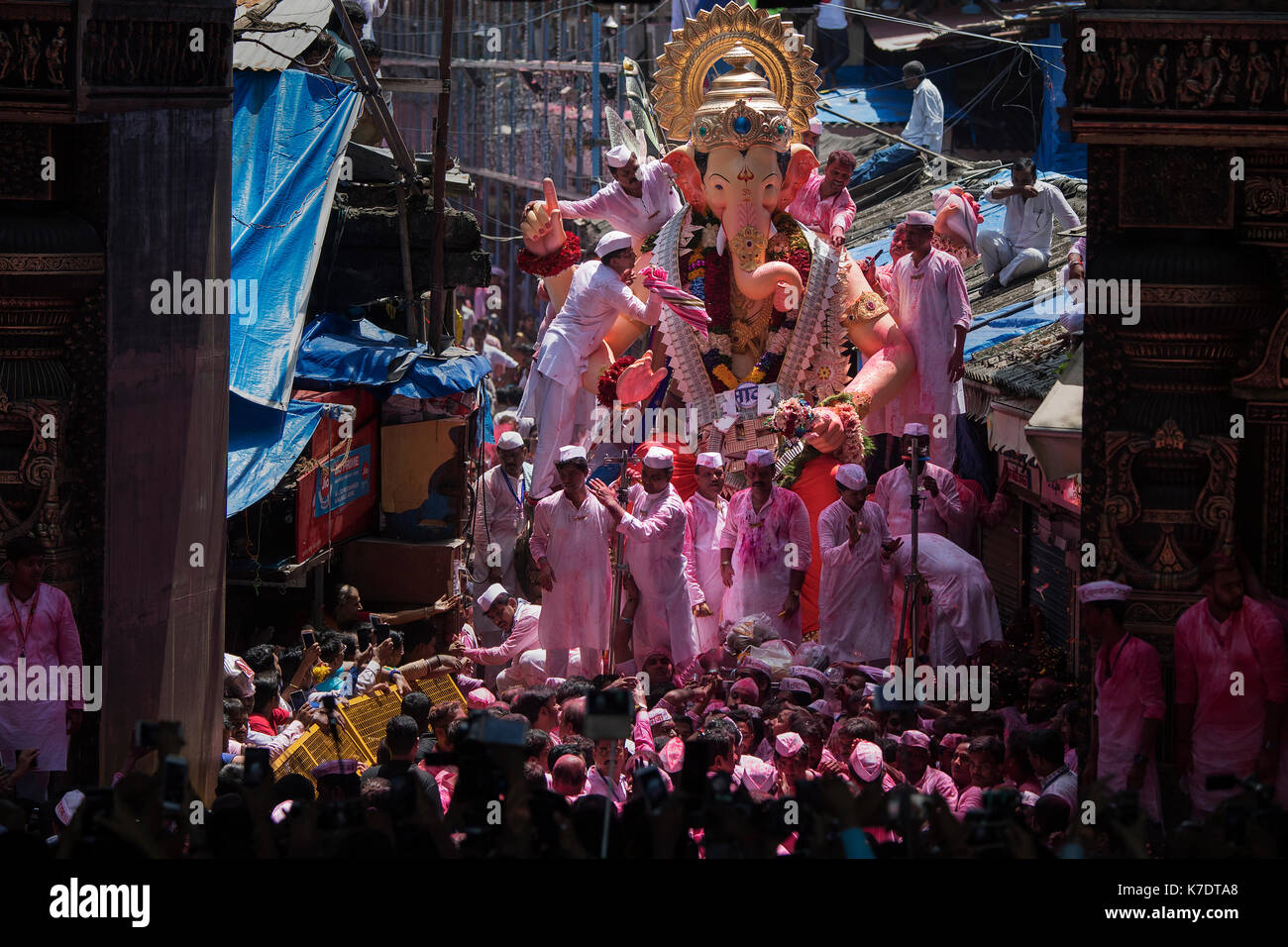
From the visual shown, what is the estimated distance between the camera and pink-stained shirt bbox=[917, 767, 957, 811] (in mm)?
7215

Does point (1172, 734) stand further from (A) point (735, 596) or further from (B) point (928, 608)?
(A) point (735, 596)

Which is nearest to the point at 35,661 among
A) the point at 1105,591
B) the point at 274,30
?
the point at 1105,591

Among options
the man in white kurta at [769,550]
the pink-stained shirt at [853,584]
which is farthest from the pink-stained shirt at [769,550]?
the pink-stained shirt at [853,584]

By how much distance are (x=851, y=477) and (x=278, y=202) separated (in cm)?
390

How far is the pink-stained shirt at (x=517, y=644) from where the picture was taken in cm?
988

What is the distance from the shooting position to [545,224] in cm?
1155

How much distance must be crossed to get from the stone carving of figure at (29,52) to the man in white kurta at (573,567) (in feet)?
11.0

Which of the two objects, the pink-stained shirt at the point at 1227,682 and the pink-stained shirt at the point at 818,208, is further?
the pink-stained shirt at the point at 818,208

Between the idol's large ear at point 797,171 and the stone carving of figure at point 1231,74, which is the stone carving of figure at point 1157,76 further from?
the idol's large ear at point 797,171

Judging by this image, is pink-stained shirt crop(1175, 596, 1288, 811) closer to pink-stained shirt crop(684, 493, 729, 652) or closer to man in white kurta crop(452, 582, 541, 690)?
pink-stained shirt crop(684, 493, 729, 652)

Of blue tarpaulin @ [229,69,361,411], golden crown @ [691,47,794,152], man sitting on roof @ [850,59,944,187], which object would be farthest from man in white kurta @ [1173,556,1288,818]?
man sitting on roof @ [850,59,944,187]

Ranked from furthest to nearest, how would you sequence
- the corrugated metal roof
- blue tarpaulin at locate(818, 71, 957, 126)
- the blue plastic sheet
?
blue tarpaulin at locate(818, 71, 957, 126) < the corrugated metal roof < the blue plastic sheet

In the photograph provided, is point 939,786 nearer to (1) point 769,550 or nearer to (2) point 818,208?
(1) point 769,550

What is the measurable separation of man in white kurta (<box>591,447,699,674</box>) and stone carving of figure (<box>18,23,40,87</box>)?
359 cm
